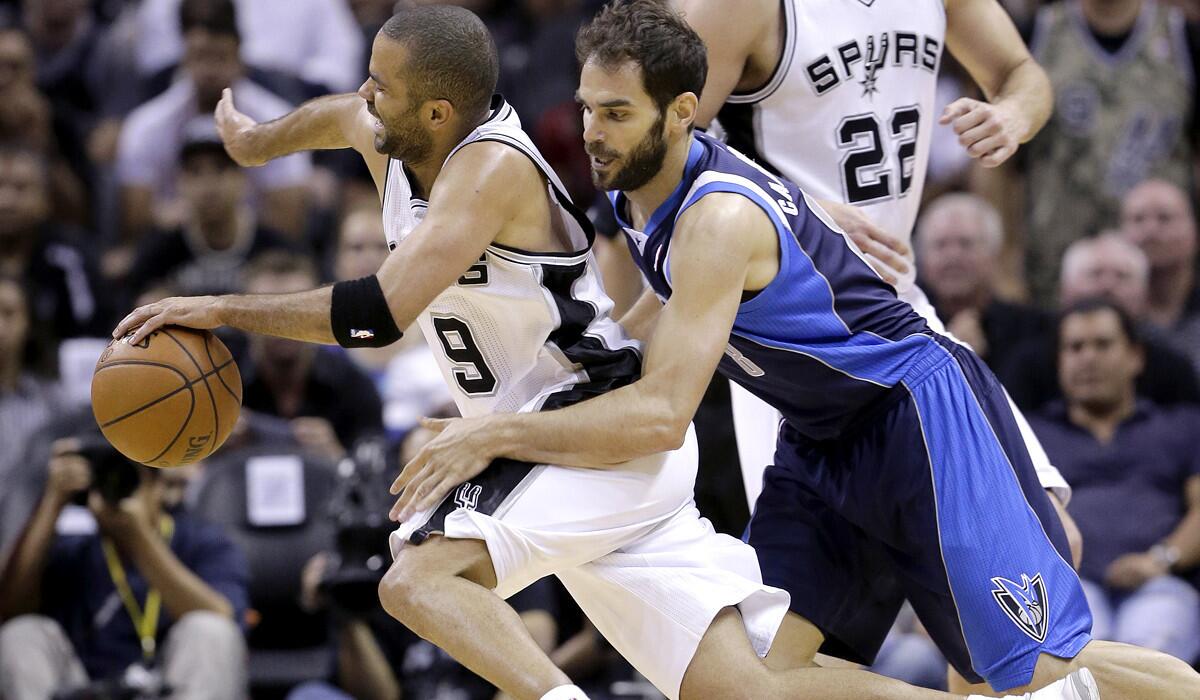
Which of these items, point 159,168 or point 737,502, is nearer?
point 737,502

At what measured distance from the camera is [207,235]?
9492 millimetres

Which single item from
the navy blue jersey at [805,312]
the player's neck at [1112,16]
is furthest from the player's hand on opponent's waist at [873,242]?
the player's neck at [1112,16]

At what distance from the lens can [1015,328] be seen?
869cm

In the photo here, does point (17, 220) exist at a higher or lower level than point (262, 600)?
higher

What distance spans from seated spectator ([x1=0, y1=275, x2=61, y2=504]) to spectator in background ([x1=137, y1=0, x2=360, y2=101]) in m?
2.62

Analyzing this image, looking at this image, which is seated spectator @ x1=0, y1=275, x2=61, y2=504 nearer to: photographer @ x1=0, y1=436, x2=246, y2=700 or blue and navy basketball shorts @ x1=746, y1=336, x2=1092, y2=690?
photographer @ x1=0, y1=436, x2=246, y2=700

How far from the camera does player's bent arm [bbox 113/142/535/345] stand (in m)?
4.33

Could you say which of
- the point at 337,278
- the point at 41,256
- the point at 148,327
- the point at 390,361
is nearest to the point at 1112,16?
the point at 390,361

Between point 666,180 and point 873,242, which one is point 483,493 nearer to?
point 666,180

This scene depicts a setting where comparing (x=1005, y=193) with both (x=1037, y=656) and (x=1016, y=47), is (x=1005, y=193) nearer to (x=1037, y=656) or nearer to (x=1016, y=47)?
(x=1016, y=47)

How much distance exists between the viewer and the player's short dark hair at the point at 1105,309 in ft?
27.2

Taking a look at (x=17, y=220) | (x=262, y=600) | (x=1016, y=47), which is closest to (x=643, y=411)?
(x=1016, y=47)

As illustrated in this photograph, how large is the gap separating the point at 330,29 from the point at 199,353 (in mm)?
6864

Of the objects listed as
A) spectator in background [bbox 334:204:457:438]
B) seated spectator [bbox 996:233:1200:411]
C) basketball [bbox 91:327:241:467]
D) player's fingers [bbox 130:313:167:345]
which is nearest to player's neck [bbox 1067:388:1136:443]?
seated spectator [bbox 996:233:1200:411]
